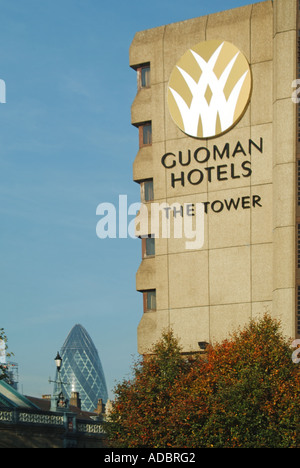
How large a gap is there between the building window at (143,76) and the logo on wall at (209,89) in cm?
320

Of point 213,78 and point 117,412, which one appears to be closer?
point 117,412

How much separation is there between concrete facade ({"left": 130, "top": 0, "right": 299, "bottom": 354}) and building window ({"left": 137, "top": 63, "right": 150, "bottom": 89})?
3.20ft

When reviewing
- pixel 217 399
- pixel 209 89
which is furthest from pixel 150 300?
pixel 217 399

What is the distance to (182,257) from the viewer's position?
78500mm

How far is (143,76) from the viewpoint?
83438mm

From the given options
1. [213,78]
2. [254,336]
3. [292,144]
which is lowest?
[254,336]

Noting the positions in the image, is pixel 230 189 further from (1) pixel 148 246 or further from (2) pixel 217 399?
(2) pixel 217 399

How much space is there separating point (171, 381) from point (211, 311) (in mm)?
13691

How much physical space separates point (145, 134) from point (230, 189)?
10385mm

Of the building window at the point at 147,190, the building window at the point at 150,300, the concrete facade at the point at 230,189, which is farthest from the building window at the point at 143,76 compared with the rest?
the building window at the point at 150,300

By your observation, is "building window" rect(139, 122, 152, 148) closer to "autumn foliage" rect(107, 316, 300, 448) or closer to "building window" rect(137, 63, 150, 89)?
"building window" rect(137, 63, 150, 89)

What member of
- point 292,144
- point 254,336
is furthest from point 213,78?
point 254,336

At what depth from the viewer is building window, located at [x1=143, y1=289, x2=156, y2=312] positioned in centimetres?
8056

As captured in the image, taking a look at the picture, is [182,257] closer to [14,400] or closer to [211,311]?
[211,311]
